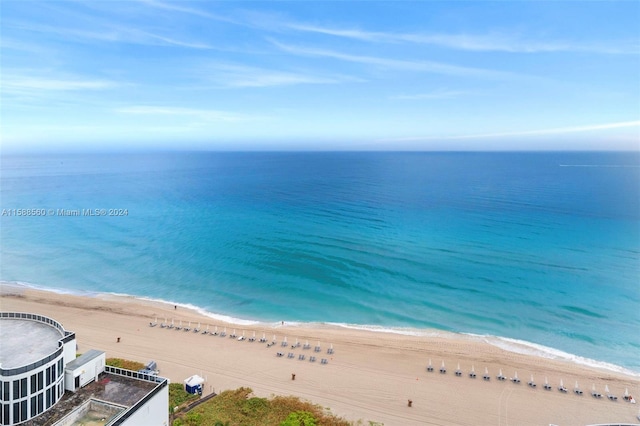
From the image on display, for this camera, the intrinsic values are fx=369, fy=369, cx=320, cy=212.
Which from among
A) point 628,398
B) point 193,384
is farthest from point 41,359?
point 628,398

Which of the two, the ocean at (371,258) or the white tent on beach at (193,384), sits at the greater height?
the ocean at (371,258)

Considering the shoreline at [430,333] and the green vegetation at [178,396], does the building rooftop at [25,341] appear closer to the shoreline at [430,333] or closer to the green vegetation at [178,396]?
the green vegetation at [178,396]

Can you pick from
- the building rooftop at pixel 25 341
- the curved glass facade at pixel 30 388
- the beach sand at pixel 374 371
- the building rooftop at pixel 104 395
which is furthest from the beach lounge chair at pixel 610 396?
the building rooftop at pixel 25 341

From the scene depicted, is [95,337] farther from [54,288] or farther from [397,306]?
[397,306]

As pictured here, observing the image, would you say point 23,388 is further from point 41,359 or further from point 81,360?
point 81,360

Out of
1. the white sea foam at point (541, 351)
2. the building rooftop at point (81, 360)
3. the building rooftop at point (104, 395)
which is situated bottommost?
the white sea foam at point (541, 351)

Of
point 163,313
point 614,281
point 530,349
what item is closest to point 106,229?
point 163,313

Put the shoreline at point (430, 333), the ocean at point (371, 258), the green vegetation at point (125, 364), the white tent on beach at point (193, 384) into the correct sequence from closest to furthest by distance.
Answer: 1. the white tent on beach at point (193, 384)
2. the green vegetation at point (125, 364)
3. the shoreline at point (430, 333)
4. the ocean at point (371, 258)
